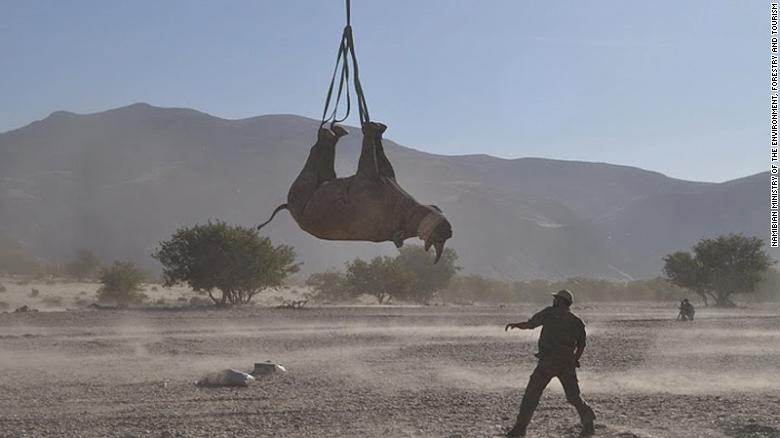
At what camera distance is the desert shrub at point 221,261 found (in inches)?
1810

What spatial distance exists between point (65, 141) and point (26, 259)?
370 feet

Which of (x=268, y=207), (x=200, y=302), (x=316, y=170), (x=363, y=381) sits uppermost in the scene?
(x=268, y=207)

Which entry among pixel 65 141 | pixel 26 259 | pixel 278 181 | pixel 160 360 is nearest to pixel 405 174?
pixel 278 181

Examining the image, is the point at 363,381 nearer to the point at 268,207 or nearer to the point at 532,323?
the point at 532,323

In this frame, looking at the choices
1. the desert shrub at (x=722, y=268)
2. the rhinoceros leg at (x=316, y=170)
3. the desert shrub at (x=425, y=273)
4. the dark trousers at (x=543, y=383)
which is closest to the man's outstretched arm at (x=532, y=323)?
the dark trousers at (x=543, y=383)

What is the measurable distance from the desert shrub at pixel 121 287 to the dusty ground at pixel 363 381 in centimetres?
1621

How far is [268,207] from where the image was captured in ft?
474

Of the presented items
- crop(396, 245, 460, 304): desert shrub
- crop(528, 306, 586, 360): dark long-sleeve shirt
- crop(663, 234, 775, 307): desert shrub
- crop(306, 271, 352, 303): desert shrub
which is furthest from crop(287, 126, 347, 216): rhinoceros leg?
crop(663, 234, 775, 307): desert shrub

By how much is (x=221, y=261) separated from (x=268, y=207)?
3907 inches

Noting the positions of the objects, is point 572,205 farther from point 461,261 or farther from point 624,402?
point 624,402

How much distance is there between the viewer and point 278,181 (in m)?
160

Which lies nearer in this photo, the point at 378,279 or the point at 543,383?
the point at 543,383

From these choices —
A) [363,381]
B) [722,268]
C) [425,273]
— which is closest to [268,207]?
[425,273]

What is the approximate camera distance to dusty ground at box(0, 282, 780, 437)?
42.8 ft
